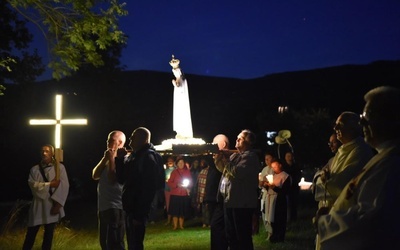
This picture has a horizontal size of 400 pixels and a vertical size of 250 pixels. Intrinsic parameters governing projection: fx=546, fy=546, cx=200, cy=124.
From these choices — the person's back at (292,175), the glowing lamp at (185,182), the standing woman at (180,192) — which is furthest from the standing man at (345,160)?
the glowing lamp at (185,182)

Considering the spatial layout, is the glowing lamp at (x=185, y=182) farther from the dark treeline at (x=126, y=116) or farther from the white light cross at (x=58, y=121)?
the white light cross at (x=58, y=121)

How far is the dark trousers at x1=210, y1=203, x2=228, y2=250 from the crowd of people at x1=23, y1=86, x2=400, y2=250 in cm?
2

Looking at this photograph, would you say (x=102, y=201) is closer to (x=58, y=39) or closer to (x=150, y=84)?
(x=58, y=39)

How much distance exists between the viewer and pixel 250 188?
27.0 feet

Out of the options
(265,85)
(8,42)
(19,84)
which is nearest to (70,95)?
(19,84)

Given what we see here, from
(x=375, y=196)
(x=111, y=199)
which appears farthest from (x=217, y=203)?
(x=375, y=196)

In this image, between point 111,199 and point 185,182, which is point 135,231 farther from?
point 185,182

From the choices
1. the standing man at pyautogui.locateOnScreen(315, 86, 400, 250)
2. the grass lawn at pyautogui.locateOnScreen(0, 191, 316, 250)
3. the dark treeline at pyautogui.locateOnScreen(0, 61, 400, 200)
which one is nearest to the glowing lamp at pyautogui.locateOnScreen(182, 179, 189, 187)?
the grass lawn at pyautogui.locateOnScreen(0, 191, 316, 250)

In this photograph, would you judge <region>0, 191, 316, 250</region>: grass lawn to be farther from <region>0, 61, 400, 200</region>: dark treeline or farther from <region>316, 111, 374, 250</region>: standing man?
<region>316, 111, 374, 250</region>: standing man

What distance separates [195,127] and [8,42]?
25.4m

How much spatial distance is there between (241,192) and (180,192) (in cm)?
868

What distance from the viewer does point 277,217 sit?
11867 millimetres

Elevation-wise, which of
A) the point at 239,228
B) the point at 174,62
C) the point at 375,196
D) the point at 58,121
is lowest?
the point at 239,228

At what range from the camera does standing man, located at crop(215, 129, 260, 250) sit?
8141 millimetres
